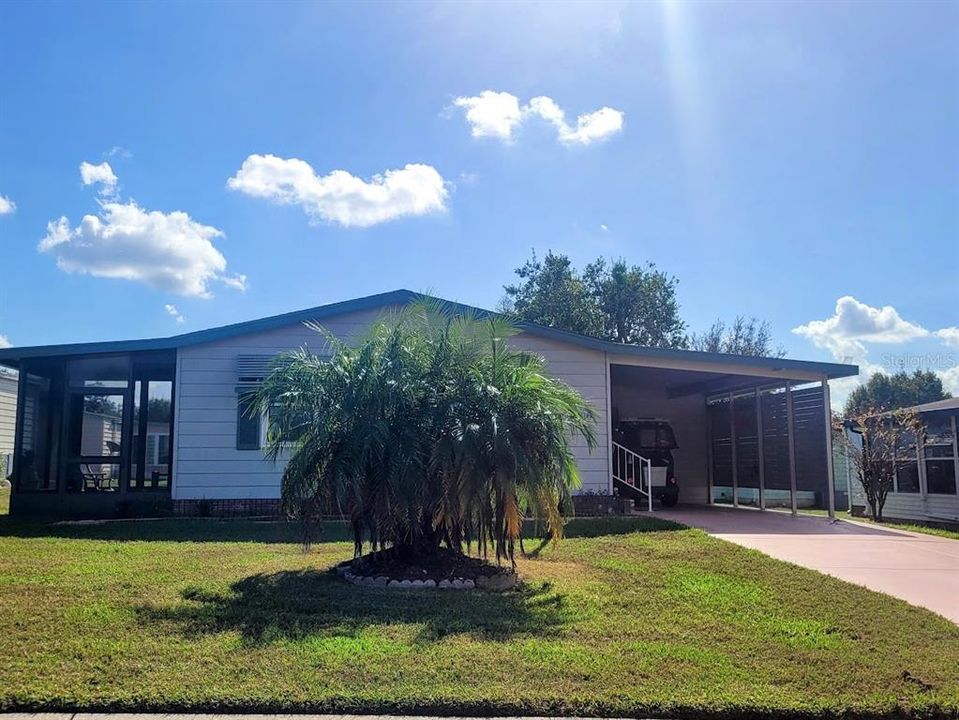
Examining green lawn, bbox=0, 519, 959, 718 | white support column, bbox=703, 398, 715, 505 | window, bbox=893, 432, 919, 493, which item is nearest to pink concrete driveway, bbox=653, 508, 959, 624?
green lawn, bbox=0, 519, 959, 718

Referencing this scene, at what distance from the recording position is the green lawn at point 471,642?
4164 millimetres

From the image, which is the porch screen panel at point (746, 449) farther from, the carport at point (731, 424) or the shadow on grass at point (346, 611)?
the shadow on grass at point (346, 611)

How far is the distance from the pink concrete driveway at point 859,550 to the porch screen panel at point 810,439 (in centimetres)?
107

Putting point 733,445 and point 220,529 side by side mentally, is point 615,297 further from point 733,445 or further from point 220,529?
point 220,529

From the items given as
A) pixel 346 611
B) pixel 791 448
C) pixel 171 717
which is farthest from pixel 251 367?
pixel 791 448

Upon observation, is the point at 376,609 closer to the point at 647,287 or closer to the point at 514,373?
the point at 514,373

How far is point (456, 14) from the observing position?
400 inches

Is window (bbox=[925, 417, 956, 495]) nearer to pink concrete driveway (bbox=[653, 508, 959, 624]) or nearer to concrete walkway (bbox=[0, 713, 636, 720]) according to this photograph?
pink concrete driveway (bbox=[653, 508, 959, 624])

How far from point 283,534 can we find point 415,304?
461 centimetres

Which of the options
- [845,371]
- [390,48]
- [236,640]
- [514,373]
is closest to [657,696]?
[236,640]

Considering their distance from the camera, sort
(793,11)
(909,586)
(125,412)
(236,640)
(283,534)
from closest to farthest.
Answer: (236,640), (909,586), (793,11), (283,534), (125,412)

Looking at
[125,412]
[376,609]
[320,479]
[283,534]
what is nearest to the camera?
[376,609]

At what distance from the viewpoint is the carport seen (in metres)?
14.3

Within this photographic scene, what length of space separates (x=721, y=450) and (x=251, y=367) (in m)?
12.0
